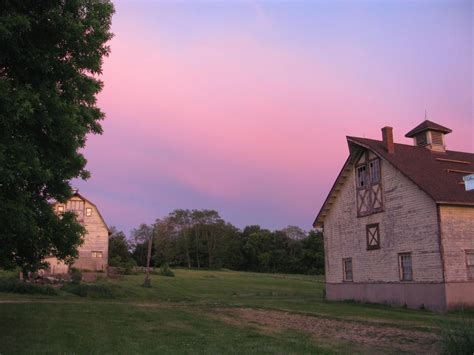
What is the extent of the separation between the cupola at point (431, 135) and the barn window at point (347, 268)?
898 cm

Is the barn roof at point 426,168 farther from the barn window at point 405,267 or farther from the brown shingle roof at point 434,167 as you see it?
the barn window at point 405,267

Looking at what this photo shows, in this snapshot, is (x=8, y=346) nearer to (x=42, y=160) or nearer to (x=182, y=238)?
(x=42, y=160)

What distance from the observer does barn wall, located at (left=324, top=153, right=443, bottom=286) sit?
1067 inches

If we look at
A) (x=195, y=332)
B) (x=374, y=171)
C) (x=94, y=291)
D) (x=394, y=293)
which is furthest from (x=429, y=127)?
(x=195, y=332)

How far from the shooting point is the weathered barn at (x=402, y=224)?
2648cm

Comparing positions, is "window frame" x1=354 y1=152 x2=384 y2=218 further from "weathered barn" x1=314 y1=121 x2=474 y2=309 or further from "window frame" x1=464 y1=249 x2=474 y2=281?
"window frame" x1=464 y1=249 x2=474 y2=281

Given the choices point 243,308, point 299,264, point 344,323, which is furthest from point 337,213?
point 299,264

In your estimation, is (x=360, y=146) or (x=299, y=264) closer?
(x=360, y=146)

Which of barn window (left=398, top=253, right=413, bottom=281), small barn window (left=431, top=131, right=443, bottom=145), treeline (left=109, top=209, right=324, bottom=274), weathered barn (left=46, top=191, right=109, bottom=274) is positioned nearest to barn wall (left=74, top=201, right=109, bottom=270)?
weathered barn (left=46, top=191, right=109, bottom=274)

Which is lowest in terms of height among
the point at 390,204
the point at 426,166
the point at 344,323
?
the point at 344,323

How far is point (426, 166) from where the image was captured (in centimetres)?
3078

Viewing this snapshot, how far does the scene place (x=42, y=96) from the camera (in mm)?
10883

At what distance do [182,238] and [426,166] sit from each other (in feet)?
304

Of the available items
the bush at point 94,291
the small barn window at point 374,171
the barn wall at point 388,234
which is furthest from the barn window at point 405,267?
the bush at point 94,291
